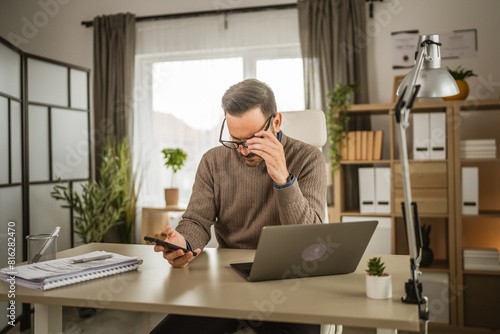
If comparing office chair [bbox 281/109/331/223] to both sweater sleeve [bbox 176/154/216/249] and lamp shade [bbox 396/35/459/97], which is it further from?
lamp shade [bbox 396/35/459/97]

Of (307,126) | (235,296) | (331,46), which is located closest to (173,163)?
(331,46)

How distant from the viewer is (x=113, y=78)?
378 cm

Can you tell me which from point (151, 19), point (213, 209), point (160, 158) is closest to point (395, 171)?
point (213, 209)

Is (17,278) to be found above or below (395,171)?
below

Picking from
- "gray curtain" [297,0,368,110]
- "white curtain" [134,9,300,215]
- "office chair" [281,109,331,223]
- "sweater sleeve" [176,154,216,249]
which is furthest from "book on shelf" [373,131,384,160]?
"sweater sleeve" [176,154,216,249]

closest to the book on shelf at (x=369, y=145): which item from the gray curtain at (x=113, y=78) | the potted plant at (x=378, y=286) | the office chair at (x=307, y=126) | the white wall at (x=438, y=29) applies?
the white wall at (x=438, y=29)

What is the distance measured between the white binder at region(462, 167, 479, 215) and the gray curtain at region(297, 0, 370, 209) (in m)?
0.73

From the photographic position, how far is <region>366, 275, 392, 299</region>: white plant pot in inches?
37.0

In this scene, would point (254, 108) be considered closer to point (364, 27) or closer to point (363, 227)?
point (363, 227)

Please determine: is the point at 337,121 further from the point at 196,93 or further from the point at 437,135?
the point at 196,93

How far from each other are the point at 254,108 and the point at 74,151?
95.5 inches

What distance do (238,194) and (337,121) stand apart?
1.55 m

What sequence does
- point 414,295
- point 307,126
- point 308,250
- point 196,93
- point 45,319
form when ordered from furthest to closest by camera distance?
point 196,93
point 307,126
point 45,319
point 308,250
point 414,295

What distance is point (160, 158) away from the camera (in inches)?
149
